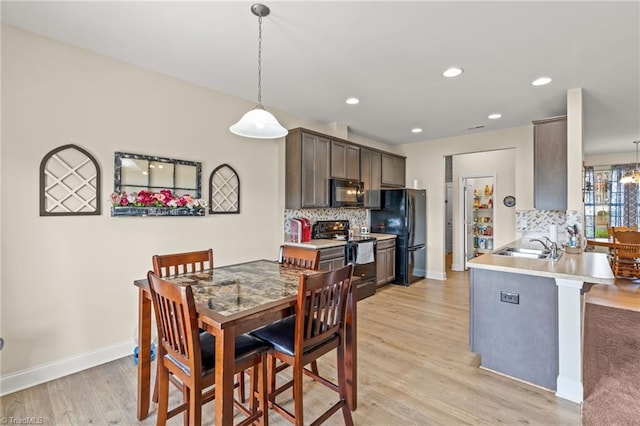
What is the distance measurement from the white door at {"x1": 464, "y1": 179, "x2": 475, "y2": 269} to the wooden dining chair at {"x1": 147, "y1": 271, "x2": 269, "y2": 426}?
6128mm

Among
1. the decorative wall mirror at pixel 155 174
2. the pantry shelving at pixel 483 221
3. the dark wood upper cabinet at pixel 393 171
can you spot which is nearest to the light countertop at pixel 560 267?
the decorative wall mirror at pixel 155 174

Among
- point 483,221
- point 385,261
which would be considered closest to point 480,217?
point 483,221

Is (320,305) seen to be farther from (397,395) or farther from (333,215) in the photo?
(333,215)

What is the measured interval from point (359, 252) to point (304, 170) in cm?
143

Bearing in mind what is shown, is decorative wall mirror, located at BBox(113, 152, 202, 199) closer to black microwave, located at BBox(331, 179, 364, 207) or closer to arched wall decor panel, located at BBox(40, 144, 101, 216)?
arched wall decor panel, located at BBox(40, 144, 101, 216)

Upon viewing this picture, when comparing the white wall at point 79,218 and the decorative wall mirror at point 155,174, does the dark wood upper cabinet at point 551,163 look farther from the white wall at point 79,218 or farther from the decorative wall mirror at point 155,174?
the decorative wall mirror at point 155,174

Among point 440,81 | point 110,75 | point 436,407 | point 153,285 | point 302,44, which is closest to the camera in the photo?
point 153,285

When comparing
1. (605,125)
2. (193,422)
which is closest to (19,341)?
(193,422)

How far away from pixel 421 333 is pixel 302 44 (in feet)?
10.0

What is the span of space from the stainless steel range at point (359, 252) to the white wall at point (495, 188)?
2.87 m

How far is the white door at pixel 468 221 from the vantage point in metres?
6.73

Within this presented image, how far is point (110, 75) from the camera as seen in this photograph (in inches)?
105

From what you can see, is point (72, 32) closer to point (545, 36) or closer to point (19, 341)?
point (19, 341)

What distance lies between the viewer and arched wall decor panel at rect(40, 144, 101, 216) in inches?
92.3
